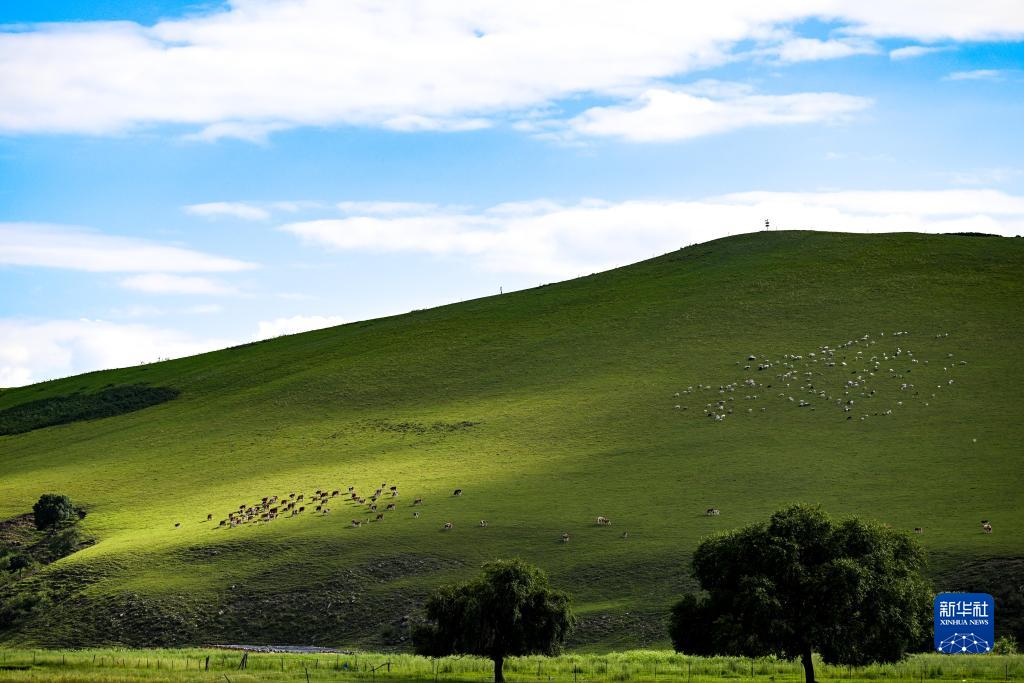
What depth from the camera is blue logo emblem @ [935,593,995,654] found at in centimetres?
5034

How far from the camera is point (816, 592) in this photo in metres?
46.5

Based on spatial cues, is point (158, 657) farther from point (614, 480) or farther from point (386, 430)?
point (386, 430)

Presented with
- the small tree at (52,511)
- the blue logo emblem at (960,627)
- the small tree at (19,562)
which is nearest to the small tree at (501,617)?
the blue logo emblem at (960,627)

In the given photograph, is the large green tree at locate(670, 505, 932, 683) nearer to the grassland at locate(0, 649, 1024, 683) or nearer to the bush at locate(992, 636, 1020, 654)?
the grassland at locate(0, 649, 1024, 683)

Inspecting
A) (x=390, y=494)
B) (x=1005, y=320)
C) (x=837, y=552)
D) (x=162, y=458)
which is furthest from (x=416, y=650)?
(x=1005, y=320)

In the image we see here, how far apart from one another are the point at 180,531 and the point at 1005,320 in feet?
243

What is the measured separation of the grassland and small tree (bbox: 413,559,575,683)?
122 cm

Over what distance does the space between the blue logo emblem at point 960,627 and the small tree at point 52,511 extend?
2488 inches

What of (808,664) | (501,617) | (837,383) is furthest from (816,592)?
(837,383)

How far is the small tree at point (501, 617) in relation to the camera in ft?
166

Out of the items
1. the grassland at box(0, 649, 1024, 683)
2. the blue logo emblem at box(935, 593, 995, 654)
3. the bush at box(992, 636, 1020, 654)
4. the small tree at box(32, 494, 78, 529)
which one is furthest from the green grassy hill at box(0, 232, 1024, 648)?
the blue logo emblem at box(935, 593, 995, 654)

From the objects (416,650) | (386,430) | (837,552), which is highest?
(386,430)

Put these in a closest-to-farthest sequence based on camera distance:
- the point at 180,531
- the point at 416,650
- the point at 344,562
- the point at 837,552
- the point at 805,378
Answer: the point at 837,552 → the point at 416,650 → the point at 344,562 → the point at 180,531 → the point at 805,378

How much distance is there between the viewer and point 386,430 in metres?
104
